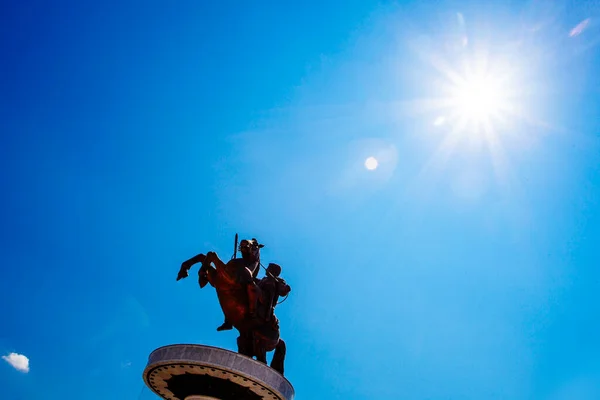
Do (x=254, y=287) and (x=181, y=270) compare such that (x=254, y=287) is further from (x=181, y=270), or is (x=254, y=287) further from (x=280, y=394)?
(x=280, y=394)

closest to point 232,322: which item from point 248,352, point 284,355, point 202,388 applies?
point 248,352

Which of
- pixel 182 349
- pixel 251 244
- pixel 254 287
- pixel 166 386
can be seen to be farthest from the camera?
pixel 251 244

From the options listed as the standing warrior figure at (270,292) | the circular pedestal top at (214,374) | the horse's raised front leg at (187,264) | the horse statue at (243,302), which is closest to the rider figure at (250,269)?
the horse statue at (243,302)

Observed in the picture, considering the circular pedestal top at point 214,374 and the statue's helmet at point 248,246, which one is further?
the statue's helmet at point 248,246

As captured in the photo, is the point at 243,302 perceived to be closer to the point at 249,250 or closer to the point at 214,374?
the point at 249,250

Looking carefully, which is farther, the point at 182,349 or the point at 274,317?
the point at 274,317

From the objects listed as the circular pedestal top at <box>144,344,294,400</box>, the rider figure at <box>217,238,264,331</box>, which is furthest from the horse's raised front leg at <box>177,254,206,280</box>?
the circular pedestal top at <box>144,344,294,400</box>

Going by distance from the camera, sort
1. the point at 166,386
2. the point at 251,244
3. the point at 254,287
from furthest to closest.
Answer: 1. the point at 251,244
2. the point at 254,287
3. the point at 166,386

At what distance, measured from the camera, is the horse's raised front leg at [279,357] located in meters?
13.1

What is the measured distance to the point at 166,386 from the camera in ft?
36.3

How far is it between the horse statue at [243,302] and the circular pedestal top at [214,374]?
207 centimetres

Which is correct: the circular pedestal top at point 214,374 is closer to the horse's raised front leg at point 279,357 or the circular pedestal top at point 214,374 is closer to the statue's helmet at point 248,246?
the horse's raised front leg at point 279,357

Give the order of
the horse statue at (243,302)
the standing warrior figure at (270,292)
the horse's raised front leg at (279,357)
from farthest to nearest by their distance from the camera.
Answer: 1. the horse's raised front leg at (279,357)
2. the standing warrior figure at (270,292)
3. the horse statue at (243,302)

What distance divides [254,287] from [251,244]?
56.0 inches
